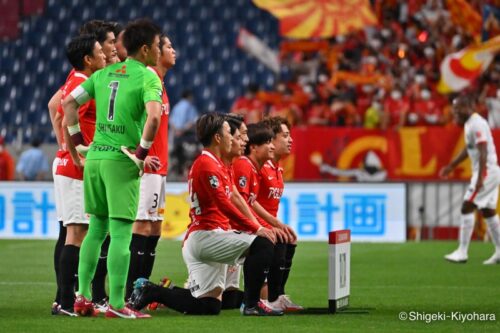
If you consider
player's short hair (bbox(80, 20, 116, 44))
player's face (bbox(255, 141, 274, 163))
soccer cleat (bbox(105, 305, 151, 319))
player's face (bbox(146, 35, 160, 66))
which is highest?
player's short hair (bbox(80, 20, 116, 44))

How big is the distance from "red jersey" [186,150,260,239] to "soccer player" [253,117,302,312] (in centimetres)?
56

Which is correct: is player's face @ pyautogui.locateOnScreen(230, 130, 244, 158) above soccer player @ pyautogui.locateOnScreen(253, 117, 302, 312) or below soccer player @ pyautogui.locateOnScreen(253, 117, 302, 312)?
above

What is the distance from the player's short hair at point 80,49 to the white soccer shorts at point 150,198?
1.05 metres

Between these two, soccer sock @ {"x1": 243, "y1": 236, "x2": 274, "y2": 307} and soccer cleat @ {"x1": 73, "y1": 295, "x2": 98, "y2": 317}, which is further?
soccer sock @ {"x1": 243, "y1": 236, "x2": 274, "y2": 307}

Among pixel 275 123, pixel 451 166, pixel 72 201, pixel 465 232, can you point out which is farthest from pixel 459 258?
pixel 72 201

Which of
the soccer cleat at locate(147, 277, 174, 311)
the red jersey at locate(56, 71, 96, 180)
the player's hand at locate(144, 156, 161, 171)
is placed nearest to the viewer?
the player's hand at locate(144, 156, 161, 171)

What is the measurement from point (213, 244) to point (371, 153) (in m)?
11.6

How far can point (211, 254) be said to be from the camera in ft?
25.7

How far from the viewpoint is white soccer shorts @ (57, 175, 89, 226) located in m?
7.92

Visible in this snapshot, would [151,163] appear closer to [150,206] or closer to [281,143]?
[150,206]

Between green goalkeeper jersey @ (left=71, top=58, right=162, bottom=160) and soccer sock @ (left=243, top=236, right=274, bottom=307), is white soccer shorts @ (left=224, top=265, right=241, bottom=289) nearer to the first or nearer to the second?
soccer sock @ (left=243, top=236, right=274, bottom=307)

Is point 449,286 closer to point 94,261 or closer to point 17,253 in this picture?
point 94,261

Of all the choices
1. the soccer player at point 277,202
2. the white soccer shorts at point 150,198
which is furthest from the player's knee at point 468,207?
the white soccer shorts at point 150,198

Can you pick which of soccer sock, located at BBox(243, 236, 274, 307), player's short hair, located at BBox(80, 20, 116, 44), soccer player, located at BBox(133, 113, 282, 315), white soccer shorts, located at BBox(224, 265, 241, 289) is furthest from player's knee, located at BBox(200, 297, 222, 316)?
player's short hair, located at BBox(80, 20, 116, 44)
